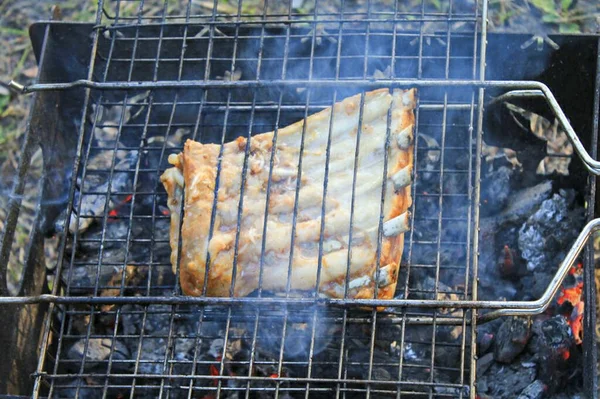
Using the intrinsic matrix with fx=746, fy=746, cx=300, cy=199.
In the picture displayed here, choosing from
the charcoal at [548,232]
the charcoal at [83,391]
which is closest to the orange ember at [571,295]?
the charcoal at [548,232]

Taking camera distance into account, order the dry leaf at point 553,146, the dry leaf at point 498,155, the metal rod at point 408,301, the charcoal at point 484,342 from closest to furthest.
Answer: the metal rod at point 408,301 < the charcoal at point 484,342 < the dry leaf at point 498,155 < the dry leaf at point 553,146

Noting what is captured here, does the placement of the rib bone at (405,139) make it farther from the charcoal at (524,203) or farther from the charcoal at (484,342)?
the charcoal at (484,342)

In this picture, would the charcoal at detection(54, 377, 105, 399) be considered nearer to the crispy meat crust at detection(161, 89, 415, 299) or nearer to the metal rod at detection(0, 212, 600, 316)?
the metal rod at detection(0, 212, 600, 316)

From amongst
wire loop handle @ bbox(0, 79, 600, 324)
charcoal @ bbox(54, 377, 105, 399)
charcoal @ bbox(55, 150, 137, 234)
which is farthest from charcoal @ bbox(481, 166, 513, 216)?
charcoal @ bbox(54, 377, 105, 399)

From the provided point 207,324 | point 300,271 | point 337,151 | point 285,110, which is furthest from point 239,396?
point 285,110

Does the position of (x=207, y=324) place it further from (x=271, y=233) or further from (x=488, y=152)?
(x=488, y=152)

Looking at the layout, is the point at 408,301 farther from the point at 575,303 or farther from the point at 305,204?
the point at 575,303
